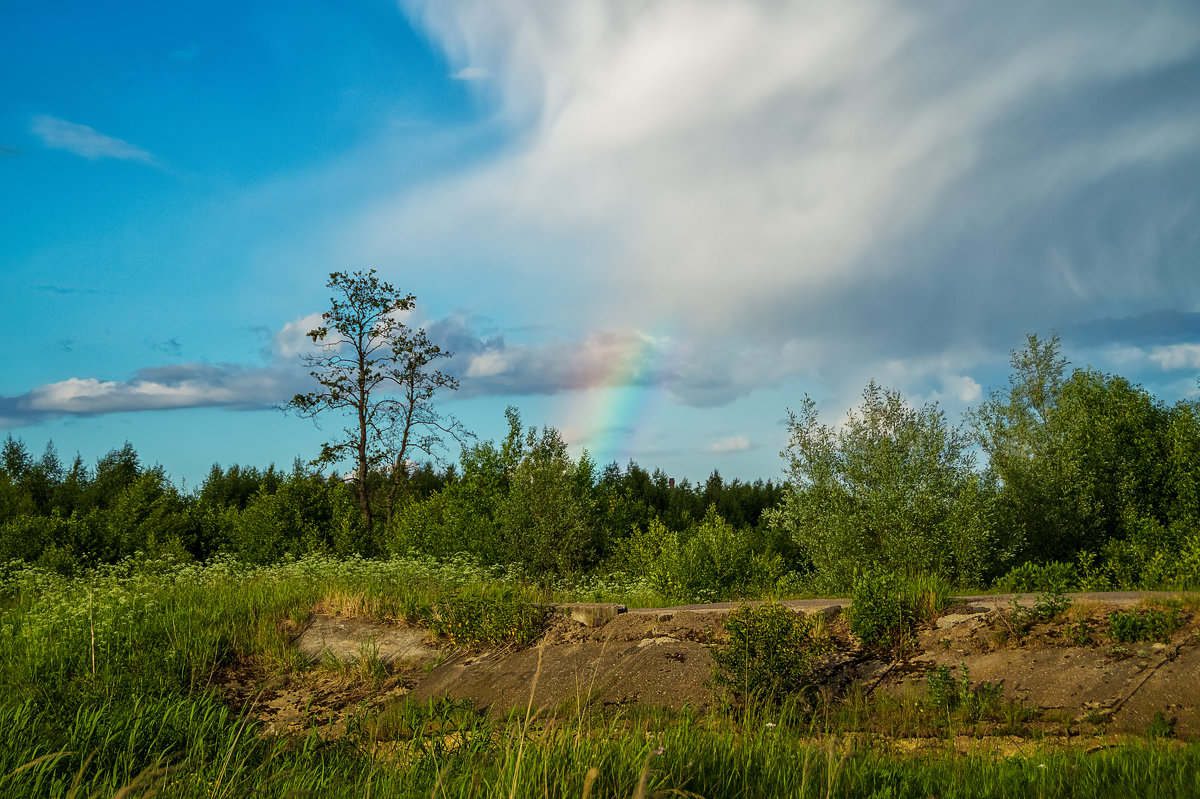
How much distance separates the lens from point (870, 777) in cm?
394

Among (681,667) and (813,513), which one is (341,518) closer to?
(813,513)

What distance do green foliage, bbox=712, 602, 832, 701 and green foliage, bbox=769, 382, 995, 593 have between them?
894cm

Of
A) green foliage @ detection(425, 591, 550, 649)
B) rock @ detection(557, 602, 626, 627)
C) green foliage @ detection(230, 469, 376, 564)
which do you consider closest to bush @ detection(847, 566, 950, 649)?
rock @ detection(557, 602, 626, 627)

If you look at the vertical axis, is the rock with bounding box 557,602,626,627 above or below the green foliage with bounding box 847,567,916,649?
below

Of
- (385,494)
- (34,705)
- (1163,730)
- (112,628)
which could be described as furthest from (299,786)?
(385,494)

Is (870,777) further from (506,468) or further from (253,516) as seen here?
(253,516)

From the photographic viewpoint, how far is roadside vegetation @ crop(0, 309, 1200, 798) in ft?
13.3

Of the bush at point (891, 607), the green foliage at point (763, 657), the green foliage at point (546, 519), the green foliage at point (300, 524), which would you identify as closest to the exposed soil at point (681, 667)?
the bush at point (891, 607)

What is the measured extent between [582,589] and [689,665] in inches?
435

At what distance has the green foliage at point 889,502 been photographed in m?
15.1

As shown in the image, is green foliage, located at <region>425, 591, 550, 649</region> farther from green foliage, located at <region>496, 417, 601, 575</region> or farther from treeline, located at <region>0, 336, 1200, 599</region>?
green foliage, located at <region>496, 417, 601, 575</region>

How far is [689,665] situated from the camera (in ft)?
24.9

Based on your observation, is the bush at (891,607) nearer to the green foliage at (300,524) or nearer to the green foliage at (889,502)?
the green foliage at (889,502)

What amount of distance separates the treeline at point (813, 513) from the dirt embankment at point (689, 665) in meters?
1.35
